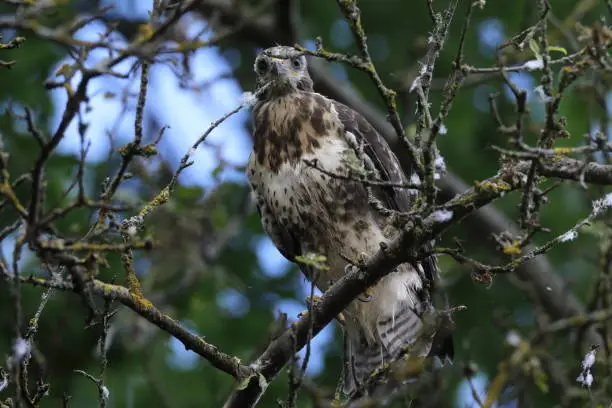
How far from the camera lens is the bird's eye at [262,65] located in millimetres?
5273

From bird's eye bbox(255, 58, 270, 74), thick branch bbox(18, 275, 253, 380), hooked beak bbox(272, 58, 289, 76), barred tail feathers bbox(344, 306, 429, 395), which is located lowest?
thick branch bbox(18, 275, 253, 380)

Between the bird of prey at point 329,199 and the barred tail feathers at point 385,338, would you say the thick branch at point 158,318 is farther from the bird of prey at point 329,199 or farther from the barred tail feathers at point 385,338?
the barred tail feathers at point 385,338

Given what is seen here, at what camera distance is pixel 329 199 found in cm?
470

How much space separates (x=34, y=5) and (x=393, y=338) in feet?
11.1

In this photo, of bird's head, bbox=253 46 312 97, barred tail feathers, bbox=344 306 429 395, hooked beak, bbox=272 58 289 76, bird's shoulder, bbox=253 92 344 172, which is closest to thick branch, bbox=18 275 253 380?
bird's shoulder, bbox=253 92 344 172

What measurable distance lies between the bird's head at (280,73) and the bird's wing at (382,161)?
31 cm

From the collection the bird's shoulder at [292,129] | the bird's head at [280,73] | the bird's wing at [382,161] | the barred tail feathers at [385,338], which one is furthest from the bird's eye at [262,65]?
the barred tail feathers at [385,338]

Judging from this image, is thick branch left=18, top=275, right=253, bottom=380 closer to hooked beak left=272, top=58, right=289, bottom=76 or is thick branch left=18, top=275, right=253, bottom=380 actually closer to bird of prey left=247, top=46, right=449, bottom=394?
bird of prey left=247, top=46, right=449, bottom=394

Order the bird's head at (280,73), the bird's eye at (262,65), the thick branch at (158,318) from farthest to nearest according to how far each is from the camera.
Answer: the bird's eye at (262,65), the bird's head at (280,73), the thick branch at (158,318)

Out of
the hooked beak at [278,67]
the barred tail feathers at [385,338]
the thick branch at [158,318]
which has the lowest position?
the thick branch at [158,318]

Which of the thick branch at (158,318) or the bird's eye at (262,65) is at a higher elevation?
the bird's eye at (262,65)

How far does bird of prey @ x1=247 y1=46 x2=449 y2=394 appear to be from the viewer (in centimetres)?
469

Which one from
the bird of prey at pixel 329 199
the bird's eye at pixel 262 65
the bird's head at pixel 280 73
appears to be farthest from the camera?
the bird's eye at pixel 262 65

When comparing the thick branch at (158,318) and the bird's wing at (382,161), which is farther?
the bird's wing at (382,161)
